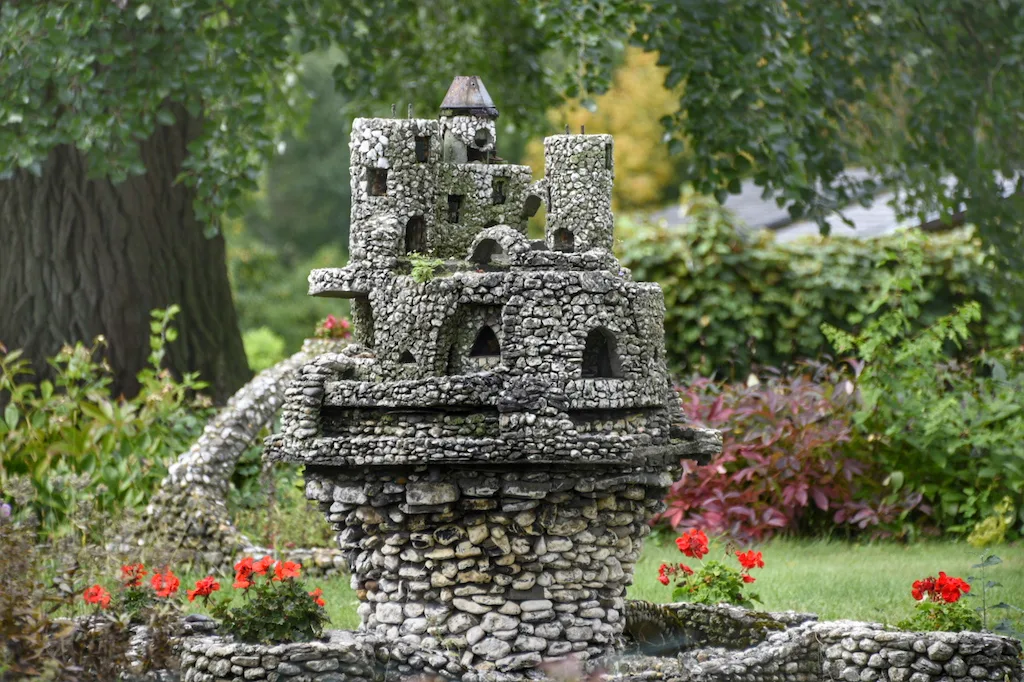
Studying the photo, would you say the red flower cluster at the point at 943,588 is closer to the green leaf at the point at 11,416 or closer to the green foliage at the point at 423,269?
the green foliage at the point at 423,269

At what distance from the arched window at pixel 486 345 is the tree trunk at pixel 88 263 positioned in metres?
6.71

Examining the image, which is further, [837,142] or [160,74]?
[837,142]

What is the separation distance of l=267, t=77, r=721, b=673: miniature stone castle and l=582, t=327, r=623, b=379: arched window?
0.01m

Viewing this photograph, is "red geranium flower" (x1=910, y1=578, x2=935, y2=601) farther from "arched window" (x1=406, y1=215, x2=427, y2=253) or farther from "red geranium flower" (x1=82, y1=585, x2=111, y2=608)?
"red geranium flower" (x1=82, y1=585, x2=111, y2=608)

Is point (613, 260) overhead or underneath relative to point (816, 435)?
overhead

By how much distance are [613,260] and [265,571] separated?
2537 mm

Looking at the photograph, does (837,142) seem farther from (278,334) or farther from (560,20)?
(278,334)

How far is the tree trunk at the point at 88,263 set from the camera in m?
13.1

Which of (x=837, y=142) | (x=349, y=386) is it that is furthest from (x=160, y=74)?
(x=837, y=142)

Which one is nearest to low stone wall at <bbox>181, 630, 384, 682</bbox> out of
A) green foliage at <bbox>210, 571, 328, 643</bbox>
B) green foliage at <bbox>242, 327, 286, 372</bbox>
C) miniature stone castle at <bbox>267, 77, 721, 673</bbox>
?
green foliage at <bbox>210, 571, 328, 643</bbox>

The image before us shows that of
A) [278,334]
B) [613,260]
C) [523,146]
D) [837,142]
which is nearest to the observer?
[613,260]

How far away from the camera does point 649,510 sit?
7488mm

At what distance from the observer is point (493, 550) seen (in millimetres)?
7105

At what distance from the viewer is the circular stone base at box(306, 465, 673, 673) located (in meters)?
7.05
